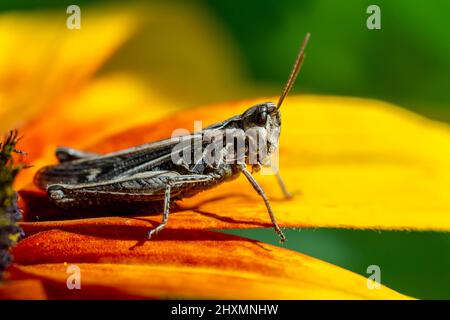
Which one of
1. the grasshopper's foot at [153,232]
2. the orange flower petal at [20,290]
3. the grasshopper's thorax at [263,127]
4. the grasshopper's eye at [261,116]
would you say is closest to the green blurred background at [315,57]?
the grasshopper's thorax at [263,127]

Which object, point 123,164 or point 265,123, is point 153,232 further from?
point 265,123

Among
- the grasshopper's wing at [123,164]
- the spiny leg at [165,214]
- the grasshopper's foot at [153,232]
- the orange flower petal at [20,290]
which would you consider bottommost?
the orange flower petal at [20,290]

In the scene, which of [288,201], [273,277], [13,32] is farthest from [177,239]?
[13,32]

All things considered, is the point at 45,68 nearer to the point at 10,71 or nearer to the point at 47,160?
the point at 10,71

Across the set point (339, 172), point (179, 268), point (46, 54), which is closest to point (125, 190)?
point (179, 268)

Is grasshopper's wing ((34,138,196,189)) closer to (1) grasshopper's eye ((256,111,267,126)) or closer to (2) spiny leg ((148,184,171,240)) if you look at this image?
(2) spiny leg ((148,184,171,240))

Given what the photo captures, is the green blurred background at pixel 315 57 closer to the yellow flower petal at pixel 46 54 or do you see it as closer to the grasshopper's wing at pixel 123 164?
the yellow flower petal at pixel 46 54
